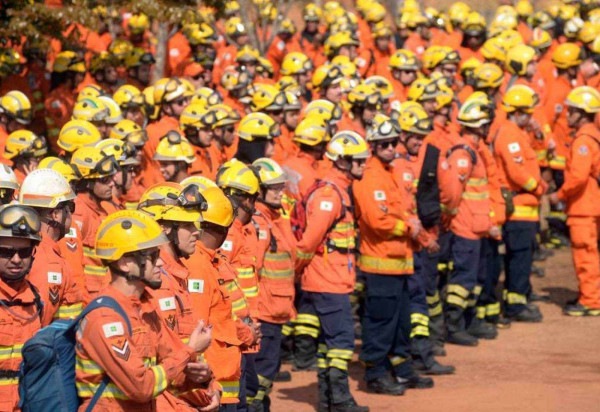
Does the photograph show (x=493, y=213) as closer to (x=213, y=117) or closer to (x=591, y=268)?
(x=591, y=268)

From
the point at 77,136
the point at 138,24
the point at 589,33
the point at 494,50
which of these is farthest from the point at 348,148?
the point at 589,33

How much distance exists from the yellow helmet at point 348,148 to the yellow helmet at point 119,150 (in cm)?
177

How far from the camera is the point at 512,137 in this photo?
636 inches

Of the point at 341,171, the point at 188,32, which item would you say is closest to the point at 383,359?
the point at 341,171

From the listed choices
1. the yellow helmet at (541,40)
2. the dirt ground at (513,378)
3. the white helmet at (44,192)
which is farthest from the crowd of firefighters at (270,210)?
the yellow helmet at (541,40)

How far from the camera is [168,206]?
Result: 8.82 metres

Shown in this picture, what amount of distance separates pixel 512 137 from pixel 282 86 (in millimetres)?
3149

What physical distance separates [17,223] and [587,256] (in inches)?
395

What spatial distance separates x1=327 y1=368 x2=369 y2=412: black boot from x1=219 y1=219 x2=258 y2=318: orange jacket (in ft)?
5.30

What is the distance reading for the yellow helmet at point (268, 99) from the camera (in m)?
16.2

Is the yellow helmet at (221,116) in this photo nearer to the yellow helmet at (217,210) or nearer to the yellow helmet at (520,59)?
the yellow helmet at (217,210)

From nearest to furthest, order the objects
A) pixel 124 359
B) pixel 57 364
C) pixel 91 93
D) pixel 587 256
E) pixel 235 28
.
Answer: pixel 124 359 < pixel 57 364 < pixel 91 93 < pixel 587 256 < pixel 235 28

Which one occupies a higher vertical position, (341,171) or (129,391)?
(341,171)

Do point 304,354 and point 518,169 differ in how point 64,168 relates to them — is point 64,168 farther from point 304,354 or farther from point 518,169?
point 518,169
